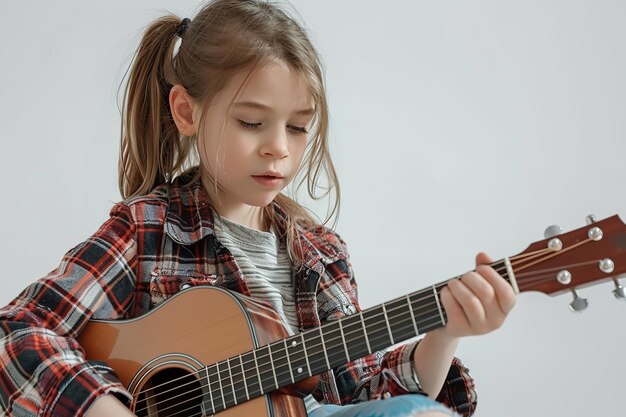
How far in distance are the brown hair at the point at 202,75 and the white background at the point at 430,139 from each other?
672 mm

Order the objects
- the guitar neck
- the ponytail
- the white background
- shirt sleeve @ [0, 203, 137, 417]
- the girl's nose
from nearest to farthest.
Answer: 1. the guitar neck
2. shirt sleeve @ [0, 203, 137, 417]
3. the girl's nose
4. the ponytail
5. the white background

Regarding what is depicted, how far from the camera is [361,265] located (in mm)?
2445

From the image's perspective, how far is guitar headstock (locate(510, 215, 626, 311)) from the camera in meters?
1.16

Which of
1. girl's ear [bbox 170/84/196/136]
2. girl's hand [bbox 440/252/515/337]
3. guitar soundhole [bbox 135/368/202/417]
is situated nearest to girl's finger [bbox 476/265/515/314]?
girl's hand [bbox 440/252/515/337]

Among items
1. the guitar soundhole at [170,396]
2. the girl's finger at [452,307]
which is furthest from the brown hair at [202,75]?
the girl's finger at [452,307]

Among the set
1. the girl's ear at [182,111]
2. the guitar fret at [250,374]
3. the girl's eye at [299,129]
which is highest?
the girl's ear at [182,111]

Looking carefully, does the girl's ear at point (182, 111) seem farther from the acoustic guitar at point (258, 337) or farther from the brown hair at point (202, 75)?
the acoustic guitar at point (258, 337)

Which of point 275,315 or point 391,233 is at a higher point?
point 391,233

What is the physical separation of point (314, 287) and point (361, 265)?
0.79 m

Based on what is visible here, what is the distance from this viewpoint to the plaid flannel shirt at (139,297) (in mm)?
1394

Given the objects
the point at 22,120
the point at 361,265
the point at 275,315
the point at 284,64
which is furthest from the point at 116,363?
the point at 22,120

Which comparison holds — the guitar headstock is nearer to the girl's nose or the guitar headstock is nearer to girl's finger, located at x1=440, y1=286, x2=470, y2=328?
girl's finger, located at x1=440, y1=286, x2=470, y2=328

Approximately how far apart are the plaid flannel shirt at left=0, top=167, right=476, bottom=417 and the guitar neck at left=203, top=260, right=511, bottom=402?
0.18 m

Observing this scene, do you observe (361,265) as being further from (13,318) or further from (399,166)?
(13,318)
